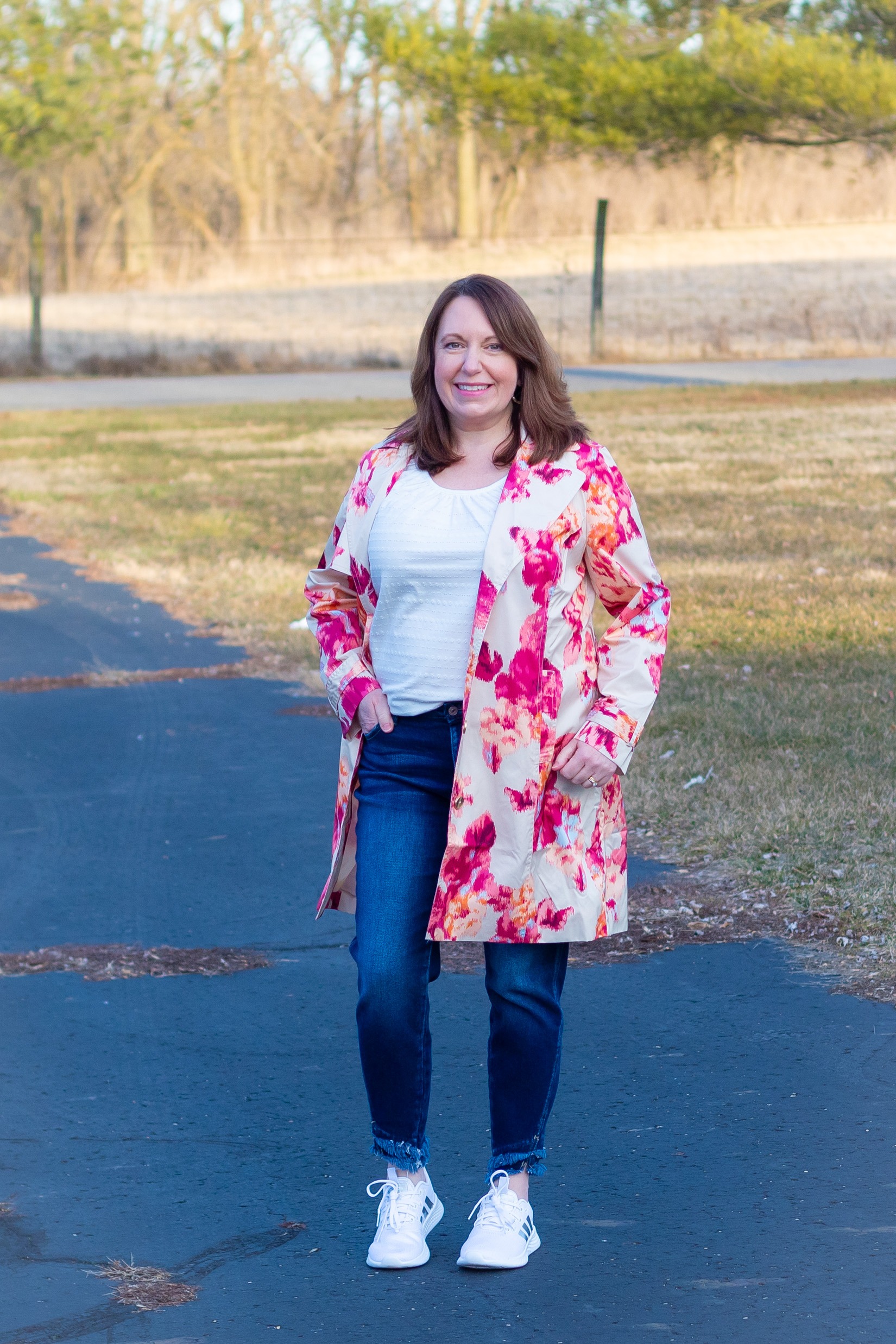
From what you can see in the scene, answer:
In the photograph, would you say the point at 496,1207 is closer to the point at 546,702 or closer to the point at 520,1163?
the point at 520,1163

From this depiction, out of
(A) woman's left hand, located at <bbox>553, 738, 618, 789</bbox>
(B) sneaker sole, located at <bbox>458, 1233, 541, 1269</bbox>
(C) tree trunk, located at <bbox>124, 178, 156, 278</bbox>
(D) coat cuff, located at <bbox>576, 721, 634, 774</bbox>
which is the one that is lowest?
(B) sneaker sole, located at <bbox>458, 1233, 541, 1269</bbox>

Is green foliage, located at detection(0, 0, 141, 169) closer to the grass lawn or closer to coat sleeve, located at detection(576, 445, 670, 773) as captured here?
the grass lawn

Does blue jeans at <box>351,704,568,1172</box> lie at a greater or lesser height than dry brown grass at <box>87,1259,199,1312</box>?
greater

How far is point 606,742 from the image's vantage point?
3.07 metres

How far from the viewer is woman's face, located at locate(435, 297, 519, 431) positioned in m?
3.18

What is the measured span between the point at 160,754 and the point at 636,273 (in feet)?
107

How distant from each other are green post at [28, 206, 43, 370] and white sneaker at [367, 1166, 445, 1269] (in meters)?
26.8

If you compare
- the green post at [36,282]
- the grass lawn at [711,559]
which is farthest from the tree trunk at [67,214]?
the grass lawn at [711,559]

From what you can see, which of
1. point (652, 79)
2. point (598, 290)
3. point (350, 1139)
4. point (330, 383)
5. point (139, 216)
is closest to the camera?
point (350, 1139)

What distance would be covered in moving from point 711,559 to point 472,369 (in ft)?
25.7

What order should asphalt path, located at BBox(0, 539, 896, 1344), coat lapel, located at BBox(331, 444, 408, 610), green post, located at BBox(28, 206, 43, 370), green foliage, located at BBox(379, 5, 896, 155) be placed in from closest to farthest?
asphalt path, located at BBox(0, 539, 896, 1344), coat lapel, located at BBox(331, 444, 408, 610), green foliage, located at BBox(379, 5, 896, 155), green post, located at BBox(28, 206, 43, 370)

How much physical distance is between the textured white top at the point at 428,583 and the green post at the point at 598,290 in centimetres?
2434

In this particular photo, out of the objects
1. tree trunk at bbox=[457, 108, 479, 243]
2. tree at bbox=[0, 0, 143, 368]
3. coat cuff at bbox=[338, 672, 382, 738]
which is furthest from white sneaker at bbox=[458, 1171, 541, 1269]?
tree trunk at bbox=[457, 108, 479, 243]

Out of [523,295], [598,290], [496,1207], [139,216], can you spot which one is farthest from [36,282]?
[496,1207]
